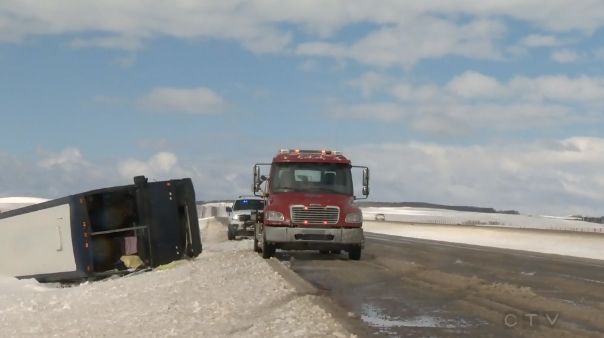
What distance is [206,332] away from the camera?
9359 mm

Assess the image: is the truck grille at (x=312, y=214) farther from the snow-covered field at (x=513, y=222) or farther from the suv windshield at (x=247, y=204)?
the snow-covered field at (x=513, y=222)

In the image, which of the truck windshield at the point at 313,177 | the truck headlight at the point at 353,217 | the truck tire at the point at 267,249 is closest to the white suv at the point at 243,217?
the truck tire at the point at 267,249

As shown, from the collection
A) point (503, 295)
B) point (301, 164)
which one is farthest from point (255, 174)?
point (503, 295)

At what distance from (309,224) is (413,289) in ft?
20.5

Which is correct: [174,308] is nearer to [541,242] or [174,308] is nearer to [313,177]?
[313,177]

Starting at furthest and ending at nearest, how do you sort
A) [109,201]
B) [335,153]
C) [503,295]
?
[335,153], [109,201], [503,295]

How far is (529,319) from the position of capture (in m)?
10.9

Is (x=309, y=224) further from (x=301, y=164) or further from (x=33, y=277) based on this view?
(x=33, y=277)

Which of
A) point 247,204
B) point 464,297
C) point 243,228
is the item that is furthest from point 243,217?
point 464,297

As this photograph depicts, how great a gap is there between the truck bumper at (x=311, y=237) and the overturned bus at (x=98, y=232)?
97.5 inches

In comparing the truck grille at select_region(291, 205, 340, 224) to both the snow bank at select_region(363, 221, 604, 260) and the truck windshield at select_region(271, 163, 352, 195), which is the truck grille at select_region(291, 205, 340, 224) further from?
the snow bank at select_region(363, 221, 604, 260)

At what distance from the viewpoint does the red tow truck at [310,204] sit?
2080 cm

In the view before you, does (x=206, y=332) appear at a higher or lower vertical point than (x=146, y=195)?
lower

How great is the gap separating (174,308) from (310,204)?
943cm
